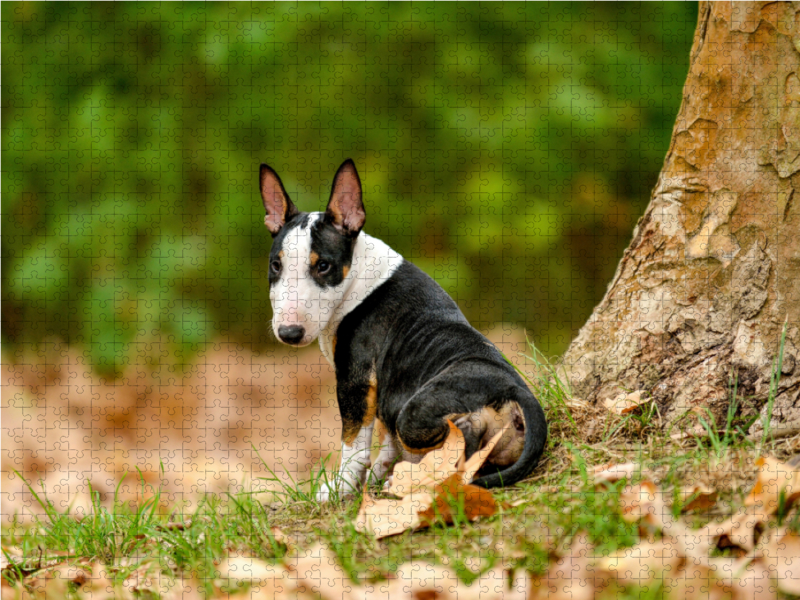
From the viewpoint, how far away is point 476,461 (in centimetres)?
319

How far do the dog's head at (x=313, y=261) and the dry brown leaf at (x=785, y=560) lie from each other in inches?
82.6

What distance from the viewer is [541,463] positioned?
3373 millimetres

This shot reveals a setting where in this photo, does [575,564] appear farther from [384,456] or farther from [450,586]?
[384,456]

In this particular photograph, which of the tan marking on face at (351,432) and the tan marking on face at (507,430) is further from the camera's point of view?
the tan marking on face at (351,432)

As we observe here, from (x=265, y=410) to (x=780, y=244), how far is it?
5.88 m

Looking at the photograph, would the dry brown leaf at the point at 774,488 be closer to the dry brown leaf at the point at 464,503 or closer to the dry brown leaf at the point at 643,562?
the dry brown leaf at the point at 643,562

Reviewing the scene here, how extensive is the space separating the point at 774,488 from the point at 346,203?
7.40 feet

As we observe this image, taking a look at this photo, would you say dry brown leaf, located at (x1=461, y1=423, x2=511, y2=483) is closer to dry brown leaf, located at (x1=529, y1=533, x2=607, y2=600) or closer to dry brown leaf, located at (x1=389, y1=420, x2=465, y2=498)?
dry brown leaf, located at (x1=389, y1=420, x2=465, y2=498)

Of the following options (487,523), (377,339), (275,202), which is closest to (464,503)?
(487,523)

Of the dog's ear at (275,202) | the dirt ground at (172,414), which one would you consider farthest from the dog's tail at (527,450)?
the dirt ground at (172,414)

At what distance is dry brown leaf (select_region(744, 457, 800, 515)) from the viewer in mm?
2508

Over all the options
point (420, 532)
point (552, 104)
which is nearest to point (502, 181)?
point (552, 104)

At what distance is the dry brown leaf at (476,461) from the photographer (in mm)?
3137

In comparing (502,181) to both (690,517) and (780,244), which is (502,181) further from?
(690,517)
